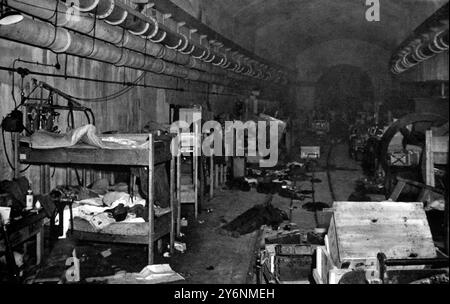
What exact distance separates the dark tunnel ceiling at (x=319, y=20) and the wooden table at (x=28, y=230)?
12548 millimetres

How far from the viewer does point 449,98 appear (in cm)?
278

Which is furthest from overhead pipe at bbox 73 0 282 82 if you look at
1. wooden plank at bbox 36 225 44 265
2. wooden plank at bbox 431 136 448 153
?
wooden plank at bbox 431 136 448 153

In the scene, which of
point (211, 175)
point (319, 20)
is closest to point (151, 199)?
point (211, 175)

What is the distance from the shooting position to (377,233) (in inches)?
166

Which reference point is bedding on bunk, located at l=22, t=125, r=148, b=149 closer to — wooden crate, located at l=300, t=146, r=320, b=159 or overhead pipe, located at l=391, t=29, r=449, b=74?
overhead pipe, located at l=391, t=29, r=449, b=74

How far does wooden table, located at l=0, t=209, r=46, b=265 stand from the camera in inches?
201

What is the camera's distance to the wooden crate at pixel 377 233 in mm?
4078

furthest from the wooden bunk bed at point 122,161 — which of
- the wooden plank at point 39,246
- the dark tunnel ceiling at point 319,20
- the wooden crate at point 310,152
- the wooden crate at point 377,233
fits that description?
the wooden crate at point 310,152

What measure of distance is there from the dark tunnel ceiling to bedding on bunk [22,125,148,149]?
36.7ft

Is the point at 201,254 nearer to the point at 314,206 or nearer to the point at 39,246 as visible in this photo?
the point at 39,246

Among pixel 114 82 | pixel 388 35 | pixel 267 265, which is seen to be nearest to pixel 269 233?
pixel 267 265

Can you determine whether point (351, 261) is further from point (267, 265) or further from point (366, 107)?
point (366, 107)

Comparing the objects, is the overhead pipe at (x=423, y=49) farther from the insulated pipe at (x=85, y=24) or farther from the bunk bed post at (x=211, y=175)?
the insulated pipe at (x=85, y=24)

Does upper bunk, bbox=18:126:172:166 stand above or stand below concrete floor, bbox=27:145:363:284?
above
